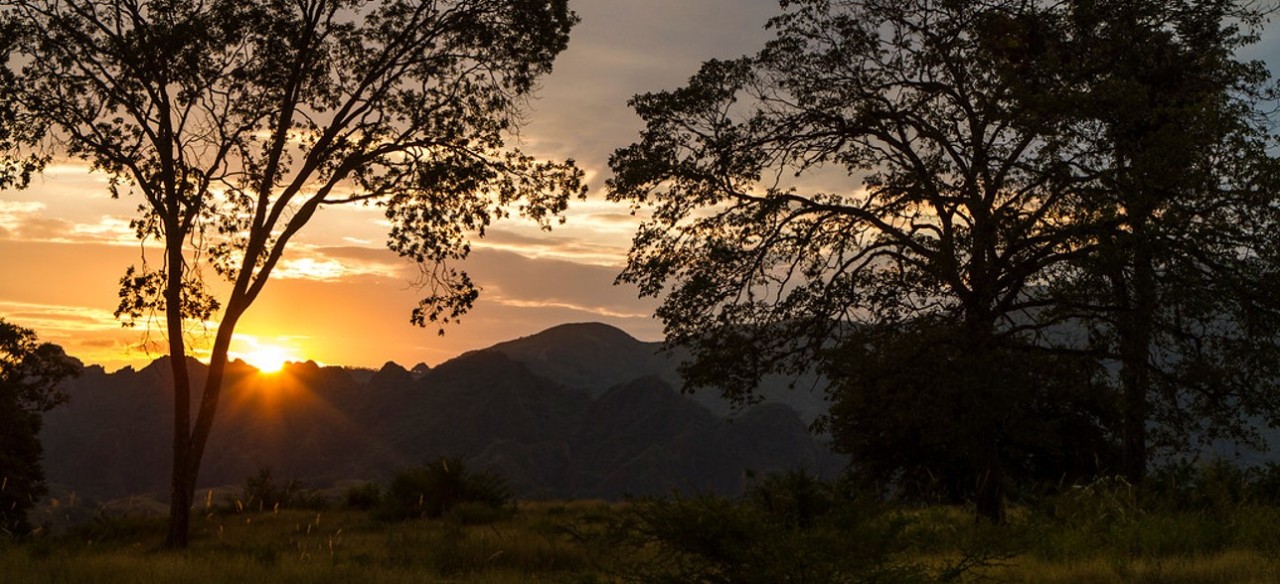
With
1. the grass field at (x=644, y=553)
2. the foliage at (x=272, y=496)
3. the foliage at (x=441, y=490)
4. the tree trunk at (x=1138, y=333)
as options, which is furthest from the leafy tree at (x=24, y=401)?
the tree trunk at (x=1138, y=333)

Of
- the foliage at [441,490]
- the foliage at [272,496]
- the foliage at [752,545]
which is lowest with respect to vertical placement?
the foliage at [272,496]

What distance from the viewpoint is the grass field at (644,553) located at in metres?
9.27

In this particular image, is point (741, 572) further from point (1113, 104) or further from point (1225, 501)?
point (1113, 104)

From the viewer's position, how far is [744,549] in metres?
6.66

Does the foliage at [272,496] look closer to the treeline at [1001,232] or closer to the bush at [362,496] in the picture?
the bush at [362,496]

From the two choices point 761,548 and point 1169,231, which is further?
point 1169,231

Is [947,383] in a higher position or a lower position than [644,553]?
higher

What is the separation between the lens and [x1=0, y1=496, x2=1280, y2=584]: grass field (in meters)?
9.27

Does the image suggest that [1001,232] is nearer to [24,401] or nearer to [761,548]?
[761,548]

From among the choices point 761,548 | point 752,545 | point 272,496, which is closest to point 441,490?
point 272,496

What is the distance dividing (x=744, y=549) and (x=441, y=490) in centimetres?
1556

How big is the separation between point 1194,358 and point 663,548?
604 inches

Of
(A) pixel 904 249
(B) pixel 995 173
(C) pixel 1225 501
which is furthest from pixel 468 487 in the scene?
(C) pixel 1225 501

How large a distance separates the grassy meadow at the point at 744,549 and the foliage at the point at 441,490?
230 cm
